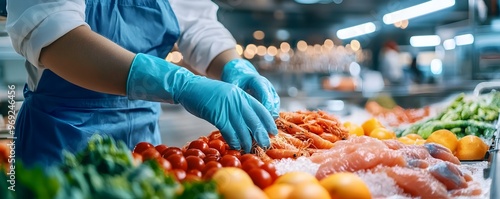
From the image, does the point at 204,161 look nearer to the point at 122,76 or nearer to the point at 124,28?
the point at 122,76

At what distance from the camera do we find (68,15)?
6.34 feet

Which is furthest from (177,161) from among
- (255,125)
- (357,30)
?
(357,30)

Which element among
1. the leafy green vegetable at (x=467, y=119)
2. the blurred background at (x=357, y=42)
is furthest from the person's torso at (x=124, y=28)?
the blurred background at (x=357, y=42)

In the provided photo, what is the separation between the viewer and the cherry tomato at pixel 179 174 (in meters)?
1.49

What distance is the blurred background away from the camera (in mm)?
8820

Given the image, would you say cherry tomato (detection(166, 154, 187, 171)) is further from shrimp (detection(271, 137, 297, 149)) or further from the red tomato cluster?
shrimp (detection(271, 137, 297, 149))

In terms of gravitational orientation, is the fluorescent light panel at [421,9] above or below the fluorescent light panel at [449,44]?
above

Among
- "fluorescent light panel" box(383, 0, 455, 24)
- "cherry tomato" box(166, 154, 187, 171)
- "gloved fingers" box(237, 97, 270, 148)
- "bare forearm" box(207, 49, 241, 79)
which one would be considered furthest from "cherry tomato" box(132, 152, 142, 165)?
"fluorescent light panel" box(383, 0, 455, 24)

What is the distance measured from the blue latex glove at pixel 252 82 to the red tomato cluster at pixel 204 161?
0.33 meters

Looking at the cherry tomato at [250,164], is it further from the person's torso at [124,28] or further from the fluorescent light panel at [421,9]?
the fluorescent light panel at [421,9]

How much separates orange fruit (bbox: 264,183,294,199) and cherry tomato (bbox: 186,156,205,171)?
39 centimetres

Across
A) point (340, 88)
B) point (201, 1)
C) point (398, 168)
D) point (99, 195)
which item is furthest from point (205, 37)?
point (340, 88)

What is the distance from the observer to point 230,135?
195cm

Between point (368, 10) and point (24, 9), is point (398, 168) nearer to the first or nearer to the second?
point (24, 9)
